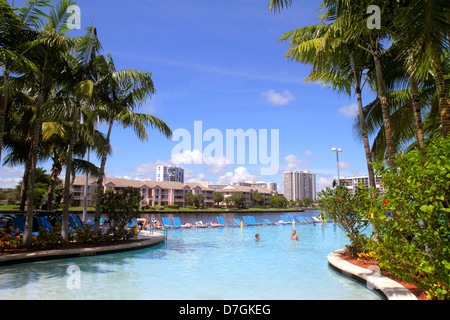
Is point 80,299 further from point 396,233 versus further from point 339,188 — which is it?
point 339,188

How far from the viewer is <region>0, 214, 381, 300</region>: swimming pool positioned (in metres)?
6.47

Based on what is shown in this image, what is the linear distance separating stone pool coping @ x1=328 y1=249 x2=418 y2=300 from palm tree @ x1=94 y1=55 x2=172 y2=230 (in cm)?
861

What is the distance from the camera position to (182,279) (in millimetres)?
7977

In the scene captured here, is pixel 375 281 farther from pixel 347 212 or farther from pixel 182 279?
pixel 182 279

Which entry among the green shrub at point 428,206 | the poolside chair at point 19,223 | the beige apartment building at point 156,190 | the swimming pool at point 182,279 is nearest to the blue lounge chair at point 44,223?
the poolside chair at point 19,223

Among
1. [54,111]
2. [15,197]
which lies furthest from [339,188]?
[15,197]

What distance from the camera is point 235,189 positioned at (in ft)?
342

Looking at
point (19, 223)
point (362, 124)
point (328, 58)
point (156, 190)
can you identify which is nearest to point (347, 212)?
point (362, 124)

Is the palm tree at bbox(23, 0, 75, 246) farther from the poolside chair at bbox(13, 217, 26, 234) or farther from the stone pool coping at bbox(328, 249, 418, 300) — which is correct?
the stone pool coping at bbox(328, 249, 418, 300)

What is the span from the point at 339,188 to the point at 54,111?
1044 cm

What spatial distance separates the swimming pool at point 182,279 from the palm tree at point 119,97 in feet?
11.8

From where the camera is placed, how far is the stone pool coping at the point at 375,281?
528 cm
